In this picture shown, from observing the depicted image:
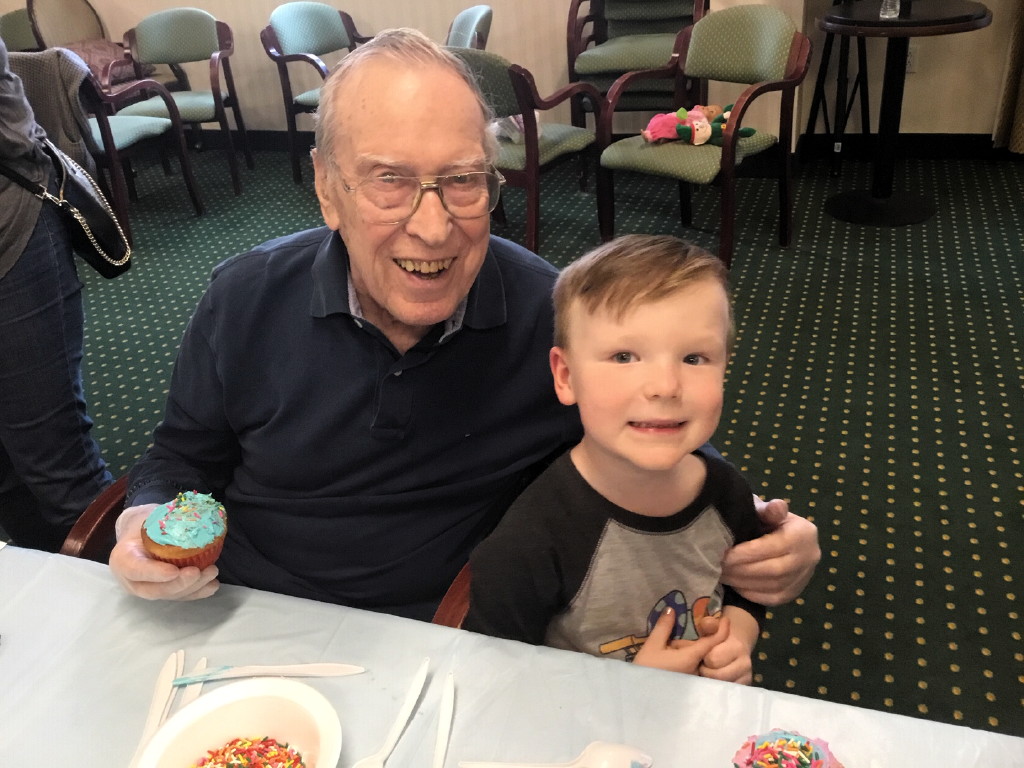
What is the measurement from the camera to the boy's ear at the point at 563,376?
969 millimetres

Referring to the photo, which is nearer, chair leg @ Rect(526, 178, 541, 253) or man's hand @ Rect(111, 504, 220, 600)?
man's hand @ Rect(111, 504, 220, 600)

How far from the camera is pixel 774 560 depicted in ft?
3.28

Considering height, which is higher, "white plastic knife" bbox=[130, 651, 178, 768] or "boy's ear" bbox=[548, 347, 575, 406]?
"boy's ear" bbox=[548, 347, 575, 406]

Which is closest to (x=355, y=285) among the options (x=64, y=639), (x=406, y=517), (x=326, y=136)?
(x=326, y=136)

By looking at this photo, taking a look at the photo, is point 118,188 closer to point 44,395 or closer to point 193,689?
point 44,395

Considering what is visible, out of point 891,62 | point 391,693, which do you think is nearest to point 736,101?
point 891,62

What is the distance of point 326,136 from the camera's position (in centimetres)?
109

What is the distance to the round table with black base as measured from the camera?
3209 mm

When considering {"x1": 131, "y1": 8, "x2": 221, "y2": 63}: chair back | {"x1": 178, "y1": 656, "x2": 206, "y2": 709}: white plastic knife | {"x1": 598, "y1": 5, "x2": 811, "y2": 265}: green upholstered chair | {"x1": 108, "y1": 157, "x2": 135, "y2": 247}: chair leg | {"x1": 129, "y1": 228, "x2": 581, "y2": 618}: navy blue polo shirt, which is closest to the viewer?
{"x1": 178, "y1": 656, "x2": 206, "y2": 709}: white plastic knife

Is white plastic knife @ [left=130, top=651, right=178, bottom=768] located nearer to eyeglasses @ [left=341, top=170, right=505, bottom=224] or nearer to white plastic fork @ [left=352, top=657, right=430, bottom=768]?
white plastic fork @ [left=352, top=657, right=430, bottom=768]

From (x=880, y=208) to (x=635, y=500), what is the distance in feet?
11.0

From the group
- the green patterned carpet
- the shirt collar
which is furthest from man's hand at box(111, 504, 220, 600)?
the green patterned carpet

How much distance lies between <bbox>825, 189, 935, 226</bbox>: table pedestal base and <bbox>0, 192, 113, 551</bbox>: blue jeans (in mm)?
3232

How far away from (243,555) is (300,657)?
431 millimetres
